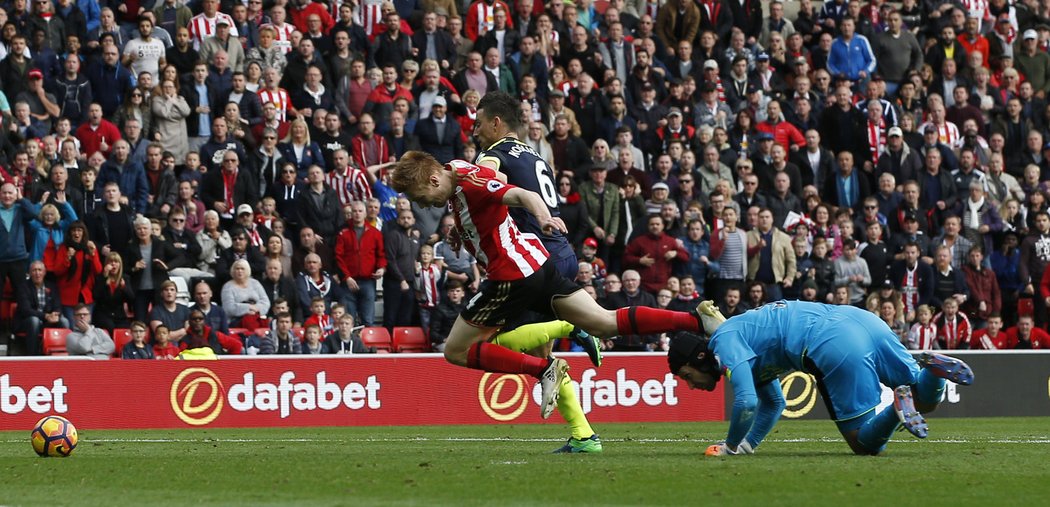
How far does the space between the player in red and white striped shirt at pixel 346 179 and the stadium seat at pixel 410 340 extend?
6.26ft

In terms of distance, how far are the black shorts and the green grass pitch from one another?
957mm

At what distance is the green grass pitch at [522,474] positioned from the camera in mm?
7957

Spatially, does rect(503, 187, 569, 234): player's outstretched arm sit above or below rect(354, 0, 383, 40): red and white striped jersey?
below

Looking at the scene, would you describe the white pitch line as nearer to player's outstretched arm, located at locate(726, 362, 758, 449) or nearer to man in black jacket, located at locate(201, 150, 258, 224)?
player's outstretched arm, located at locate(726, 362, 758, 449)

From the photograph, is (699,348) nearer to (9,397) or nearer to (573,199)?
(9,397)

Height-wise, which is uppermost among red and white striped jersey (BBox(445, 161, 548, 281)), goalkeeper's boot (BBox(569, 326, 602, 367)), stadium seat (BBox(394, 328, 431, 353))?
red and white striped jersey (BBox(445, 161, 548, 281))

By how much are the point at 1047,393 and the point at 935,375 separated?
1122 centimetres

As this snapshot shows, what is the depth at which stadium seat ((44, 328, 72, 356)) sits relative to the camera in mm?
19016

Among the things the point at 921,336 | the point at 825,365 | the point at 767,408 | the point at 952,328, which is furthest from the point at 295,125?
the point at 825,365

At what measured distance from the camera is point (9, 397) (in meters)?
17.3

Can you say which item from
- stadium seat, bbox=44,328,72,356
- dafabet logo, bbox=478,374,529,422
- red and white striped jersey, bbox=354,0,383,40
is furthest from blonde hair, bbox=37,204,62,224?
red and white striped jersey, bbox=354,0,383,40

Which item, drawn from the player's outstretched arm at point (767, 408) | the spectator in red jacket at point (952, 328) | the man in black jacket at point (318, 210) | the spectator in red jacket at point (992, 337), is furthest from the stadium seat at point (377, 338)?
the player's outstretched arm at point (767, 408)

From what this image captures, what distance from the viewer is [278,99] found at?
857 inches

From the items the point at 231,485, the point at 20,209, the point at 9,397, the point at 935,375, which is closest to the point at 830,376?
the point at 935,375
